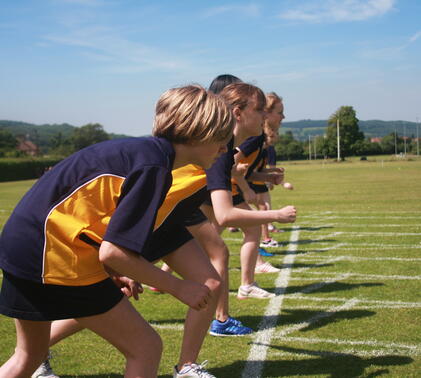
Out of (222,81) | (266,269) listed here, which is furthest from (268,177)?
(266,269)

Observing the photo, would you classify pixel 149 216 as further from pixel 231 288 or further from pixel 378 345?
pixel 231 288

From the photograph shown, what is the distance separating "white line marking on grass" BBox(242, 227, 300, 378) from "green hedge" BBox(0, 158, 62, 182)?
188 ft

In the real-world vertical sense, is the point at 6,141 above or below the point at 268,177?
above

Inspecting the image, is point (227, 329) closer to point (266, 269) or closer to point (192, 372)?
point (192, 372)

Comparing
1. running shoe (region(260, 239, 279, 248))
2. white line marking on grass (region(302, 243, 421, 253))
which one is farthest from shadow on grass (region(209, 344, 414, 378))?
running shoe (region(260, 239, 279, 248))

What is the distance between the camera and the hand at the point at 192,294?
251 cm

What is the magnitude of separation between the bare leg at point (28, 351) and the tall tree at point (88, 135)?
155 metres

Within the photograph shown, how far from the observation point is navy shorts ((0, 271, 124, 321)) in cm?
264

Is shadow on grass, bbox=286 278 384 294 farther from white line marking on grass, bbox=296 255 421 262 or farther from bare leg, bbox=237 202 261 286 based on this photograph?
white line marking on grass, bbox=296 255 421 262

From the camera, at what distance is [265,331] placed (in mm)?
5070

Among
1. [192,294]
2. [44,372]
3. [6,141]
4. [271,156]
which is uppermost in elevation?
[6,141]

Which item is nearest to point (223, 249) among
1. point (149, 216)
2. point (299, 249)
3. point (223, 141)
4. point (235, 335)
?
point (235, 335)

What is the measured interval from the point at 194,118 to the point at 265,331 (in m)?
3.00

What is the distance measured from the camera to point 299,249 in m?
9.51
